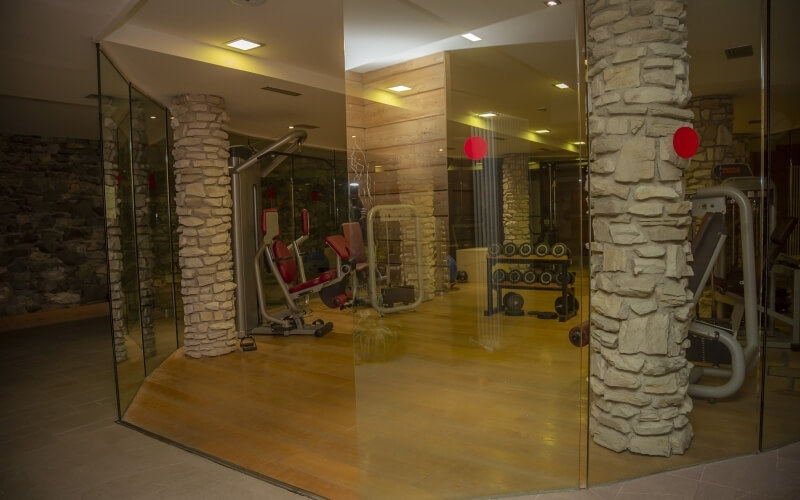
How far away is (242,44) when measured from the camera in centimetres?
431

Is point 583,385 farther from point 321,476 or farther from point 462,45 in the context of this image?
point 462,45

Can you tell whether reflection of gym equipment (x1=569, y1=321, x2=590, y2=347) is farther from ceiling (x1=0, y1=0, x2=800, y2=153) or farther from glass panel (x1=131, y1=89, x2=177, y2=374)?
glass panel (x1=131, y1=89, x2=177, y2=374)

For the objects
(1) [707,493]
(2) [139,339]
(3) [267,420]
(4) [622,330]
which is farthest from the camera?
(2) [139,339]

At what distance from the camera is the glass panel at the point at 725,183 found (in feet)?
8.79

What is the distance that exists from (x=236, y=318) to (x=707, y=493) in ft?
16.2

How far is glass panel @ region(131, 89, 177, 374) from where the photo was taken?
179 inches

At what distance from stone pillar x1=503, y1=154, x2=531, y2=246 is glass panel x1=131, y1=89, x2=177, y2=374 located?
130 inches

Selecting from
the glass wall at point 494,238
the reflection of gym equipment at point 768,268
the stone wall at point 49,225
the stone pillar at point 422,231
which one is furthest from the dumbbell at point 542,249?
the stone wall at point 49,225

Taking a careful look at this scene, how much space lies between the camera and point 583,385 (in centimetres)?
250

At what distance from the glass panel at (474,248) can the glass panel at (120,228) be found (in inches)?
91.4

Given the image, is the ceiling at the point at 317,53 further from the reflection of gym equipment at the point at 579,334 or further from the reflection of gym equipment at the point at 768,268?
the reflection of gym equipment at the point at 579,334

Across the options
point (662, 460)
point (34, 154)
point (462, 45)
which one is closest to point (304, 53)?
point (462, 45)

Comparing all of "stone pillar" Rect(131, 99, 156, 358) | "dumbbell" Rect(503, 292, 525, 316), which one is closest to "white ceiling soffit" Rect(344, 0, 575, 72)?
"dumbbell" Rect(503, 292, 525, 316)

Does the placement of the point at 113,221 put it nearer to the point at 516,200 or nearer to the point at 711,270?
the point at 516,200
